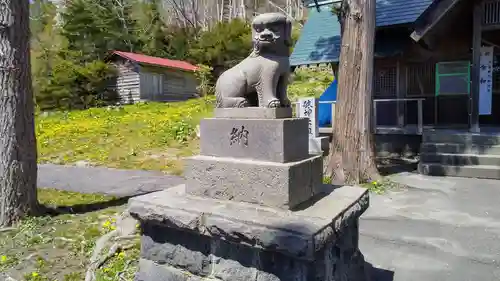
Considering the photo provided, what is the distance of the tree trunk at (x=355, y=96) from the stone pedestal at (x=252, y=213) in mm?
4241

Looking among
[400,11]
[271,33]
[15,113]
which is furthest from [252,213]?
[400,11]

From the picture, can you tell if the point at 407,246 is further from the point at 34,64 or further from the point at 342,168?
the point at 34,64

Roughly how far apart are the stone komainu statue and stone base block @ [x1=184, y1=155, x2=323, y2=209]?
1.64 ft

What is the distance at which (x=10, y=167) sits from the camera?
5109 millimetres

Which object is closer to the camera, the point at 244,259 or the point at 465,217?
the point at 244,259

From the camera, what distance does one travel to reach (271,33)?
2.89 meters

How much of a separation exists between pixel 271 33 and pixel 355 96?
4.77m

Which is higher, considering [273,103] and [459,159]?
[273,103]

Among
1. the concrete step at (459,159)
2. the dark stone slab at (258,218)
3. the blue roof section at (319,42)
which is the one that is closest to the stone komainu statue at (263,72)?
the dark stone slab at (258,218)

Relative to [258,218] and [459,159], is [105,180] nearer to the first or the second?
[258,218]

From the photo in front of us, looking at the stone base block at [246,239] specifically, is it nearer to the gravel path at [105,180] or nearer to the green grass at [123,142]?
the gravel path at [105,180]

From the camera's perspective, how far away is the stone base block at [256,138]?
2.72m

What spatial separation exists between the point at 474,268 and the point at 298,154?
2.41m

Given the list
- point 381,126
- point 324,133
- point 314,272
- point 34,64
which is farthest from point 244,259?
point 34,64
